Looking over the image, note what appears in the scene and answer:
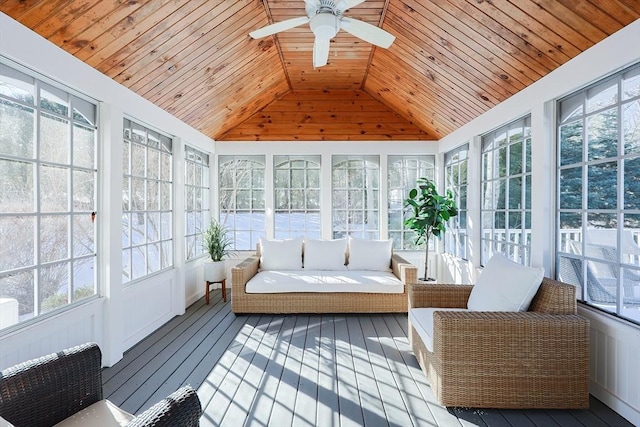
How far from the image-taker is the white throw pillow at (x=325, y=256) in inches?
198

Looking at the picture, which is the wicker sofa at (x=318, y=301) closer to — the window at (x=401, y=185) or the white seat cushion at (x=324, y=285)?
the white seat cushion at (x=324, y=285)

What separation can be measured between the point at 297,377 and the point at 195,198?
10.9 ft

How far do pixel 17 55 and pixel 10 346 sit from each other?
68.4 inches

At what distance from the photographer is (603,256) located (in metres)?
2.53

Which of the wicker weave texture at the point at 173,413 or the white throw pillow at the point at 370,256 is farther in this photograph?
the white throw pillow at the point at 370,256

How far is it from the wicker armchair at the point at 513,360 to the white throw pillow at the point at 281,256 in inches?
114

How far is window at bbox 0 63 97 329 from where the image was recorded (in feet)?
7.32

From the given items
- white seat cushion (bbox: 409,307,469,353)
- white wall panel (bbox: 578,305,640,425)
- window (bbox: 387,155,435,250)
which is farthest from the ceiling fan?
window (bbox: 387,155,435,250)

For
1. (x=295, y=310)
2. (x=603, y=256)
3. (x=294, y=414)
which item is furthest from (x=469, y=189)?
(x=294, y=414)

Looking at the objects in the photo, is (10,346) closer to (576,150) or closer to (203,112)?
(203,112)

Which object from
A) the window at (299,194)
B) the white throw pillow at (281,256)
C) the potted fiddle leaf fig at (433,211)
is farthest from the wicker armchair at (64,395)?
the window at (299,194)

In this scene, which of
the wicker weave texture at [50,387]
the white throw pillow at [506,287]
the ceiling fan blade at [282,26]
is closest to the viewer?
the wicker weave texture at [50,387]

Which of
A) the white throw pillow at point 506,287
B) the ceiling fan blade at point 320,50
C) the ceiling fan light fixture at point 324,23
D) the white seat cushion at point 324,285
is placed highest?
the ceiling fan blade at point 320,50

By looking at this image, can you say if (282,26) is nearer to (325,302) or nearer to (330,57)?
(330,57)
